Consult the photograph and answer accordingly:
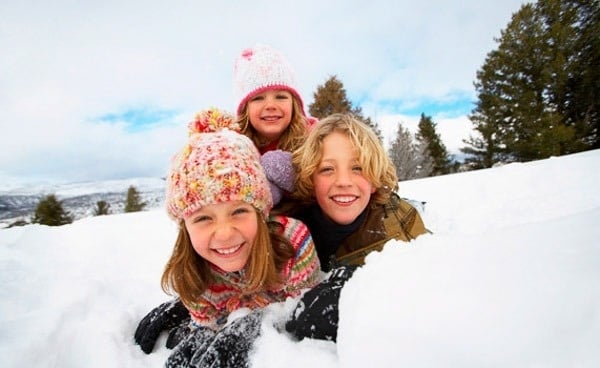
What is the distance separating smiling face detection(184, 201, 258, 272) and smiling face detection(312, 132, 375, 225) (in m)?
0.63

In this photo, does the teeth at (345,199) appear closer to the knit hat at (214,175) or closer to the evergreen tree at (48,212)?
the knit hat at (214,175)

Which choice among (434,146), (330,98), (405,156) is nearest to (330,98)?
(330,98)

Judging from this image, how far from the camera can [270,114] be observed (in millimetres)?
2955

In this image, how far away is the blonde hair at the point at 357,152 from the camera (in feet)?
7.18

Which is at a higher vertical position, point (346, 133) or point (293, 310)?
point (346, 133)

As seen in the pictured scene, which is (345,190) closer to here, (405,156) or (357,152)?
(357,152)

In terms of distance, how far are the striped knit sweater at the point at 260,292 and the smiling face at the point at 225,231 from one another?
19 cm

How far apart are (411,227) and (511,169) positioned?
4.60m

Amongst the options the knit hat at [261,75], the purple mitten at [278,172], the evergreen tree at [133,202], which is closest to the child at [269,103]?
the knit hat at [261,75]

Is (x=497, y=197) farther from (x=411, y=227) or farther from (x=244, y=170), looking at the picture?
(x=244, y=170)

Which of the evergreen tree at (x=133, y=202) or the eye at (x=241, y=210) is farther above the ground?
the eye at (x=241, y=210)

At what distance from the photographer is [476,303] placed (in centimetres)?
83

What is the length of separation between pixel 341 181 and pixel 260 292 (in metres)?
0.88

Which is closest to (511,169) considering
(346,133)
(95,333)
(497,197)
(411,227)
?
(497,197)
